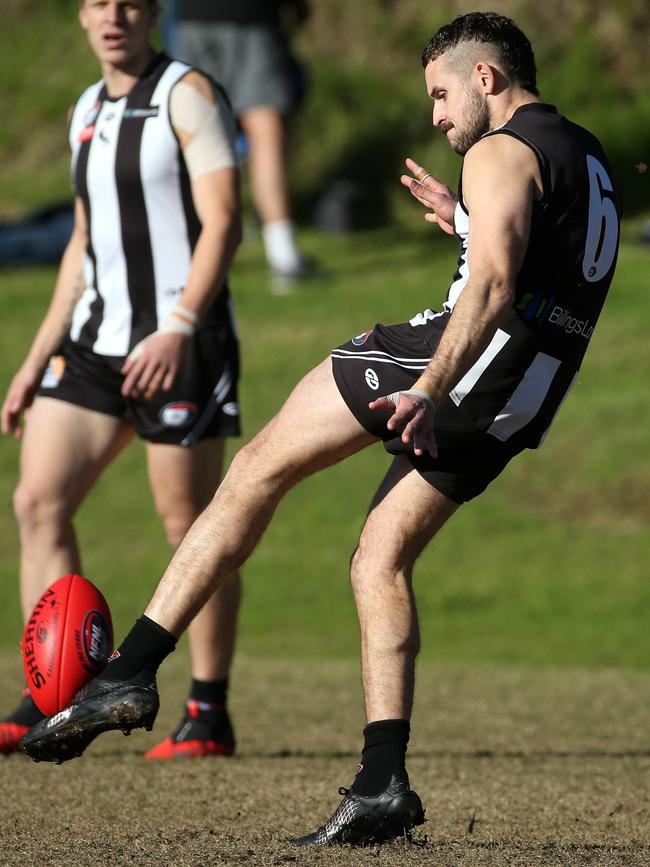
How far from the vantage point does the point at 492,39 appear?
12.5 ft

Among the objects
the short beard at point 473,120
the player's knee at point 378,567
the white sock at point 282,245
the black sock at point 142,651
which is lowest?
the black sock at point 142,651

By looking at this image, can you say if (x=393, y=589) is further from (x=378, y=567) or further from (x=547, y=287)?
(x=547, y=287)

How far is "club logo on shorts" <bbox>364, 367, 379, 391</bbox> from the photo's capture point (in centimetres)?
385

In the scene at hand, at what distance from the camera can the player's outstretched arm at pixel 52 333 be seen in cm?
543

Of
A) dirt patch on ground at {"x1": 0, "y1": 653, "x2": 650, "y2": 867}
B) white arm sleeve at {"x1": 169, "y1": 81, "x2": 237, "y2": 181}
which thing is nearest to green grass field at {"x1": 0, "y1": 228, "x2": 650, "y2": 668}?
dirt patch on ground at {"x1": 0, "y1": 653, "x2": 650, "y2": 867}

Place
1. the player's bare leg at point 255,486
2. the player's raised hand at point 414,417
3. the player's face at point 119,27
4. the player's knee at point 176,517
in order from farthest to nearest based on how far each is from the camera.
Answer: the player's knee at point 176,517 → the player's face at point 119,27 → the player's bare leg at point 255,486 → the player's raised hand at point 414,417

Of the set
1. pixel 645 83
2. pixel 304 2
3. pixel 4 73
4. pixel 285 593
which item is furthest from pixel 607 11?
pixel 285 593

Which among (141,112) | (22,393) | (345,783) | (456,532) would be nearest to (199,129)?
(141,112)

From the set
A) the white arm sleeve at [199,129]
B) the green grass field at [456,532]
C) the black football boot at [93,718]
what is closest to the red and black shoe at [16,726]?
the black football boot at [93,718]

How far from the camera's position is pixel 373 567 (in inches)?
155

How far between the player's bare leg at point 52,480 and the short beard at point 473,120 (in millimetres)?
1945

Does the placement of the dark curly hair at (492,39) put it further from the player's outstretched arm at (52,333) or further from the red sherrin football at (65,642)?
the player's outstretched arm at (52,333)

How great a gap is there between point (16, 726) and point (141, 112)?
2.25 m

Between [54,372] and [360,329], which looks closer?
[54,372]
